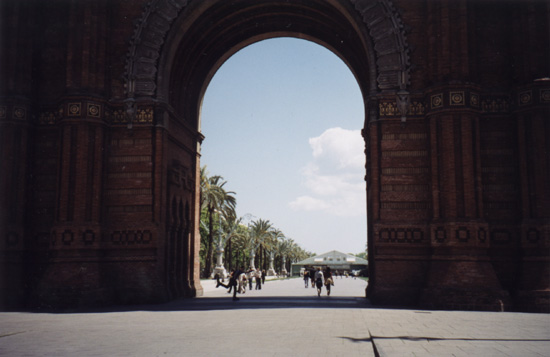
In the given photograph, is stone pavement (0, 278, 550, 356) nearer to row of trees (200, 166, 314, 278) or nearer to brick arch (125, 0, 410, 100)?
brick arch (125, 0, 410, 100)

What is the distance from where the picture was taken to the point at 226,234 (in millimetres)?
65562

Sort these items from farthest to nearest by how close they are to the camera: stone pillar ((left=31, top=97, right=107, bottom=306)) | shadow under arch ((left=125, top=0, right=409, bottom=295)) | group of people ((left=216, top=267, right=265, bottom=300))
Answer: group of people ((left=216, top=267, right=265, bottom=300))
shadow under arch ((left=125, top=0, right=409, bottom=295))
stone pillar ((left=31, top=97, right=107, bottom=306))

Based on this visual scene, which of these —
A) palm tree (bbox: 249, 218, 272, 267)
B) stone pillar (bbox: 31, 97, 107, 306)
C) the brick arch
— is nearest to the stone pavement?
stone pillar (bbox: 31, 97, 107, 306)

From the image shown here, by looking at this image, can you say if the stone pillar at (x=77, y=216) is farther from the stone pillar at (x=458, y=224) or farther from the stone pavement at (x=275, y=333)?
the stone pillar at (x=458, y=224)

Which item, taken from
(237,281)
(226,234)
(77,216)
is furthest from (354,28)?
(226,234)

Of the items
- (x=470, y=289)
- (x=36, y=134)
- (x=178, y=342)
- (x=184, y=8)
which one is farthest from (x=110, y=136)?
(x=470, y=289)

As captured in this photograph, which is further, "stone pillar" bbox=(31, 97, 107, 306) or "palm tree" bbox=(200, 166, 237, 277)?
"palm tree" bbox=(200, 166, 237, 277)

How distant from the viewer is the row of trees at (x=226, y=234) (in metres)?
49.8

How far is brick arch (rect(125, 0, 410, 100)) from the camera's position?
19812 millimetres

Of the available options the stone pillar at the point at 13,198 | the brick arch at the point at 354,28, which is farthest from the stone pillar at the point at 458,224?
the stone pillar at the point at 13,198

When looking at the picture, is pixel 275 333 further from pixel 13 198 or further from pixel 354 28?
pixel 354 28

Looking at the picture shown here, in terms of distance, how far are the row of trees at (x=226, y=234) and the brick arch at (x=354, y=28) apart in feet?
64.1

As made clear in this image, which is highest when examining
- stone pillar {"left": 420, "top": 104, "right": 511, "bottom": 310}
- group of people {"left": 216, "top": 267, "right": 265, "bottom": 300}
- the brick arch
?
the brick arch

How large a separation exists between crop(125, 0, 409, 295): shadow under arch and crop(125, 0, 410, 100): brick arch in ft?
0.12
